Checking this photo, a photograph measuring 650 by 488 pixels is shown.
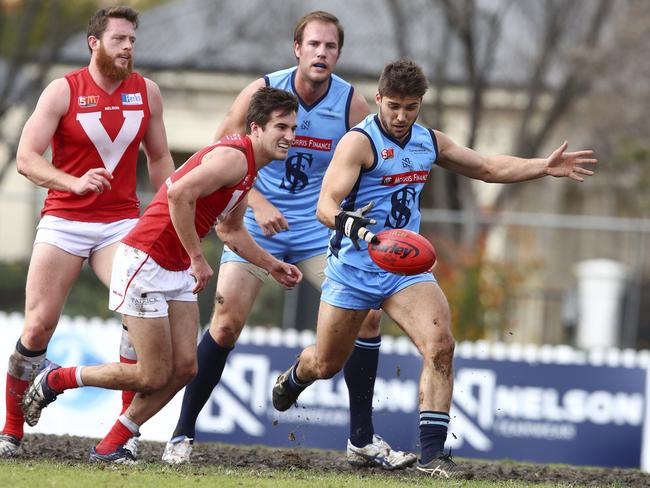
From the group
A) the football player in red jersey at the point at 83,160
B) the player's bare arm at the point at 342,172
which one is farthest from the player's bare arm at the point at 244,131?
the player's bare arm at the point at 342,172

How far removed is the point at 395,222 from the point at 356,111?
103 cm

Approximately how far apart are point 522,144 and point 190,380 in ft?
43.7

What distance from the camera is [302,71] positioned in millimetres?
7867

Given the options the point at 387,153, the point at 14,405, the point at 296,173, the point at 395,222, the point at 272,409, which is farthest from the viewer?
the point at 272,409

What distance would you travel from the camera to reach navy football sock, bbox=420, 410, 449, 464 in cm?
713

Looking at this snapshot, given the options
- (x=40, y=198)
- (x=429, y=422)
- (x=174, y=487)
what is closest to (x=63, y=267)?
(x=174, y=487)

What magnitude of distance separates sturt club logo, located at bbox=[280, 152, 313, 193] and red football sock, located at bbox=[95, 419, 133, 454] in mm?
1828

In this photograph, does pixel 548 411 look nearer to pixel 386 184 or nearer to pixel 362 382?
pixel 362 382

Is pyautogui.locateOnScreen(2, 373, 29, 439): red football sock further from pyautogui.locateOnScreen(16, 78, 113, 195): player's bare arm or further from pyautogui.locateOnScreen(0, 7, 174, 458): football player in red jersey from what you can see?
pyautogui.locateOnScreen(16, 78, 113, 195): player's bare arm

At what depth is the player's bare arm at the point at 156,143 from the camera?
25.0 feet

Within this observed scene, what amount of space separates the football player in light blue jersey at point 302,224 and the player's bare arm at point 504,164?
0.75 m

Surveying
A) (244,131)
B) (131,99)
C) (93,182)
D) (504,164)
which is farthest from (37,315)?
(504,164)

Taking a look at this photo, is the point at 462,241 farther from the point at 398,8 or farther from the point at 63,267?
the point at 63,267

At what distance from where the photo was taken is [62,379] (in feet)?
23.9
